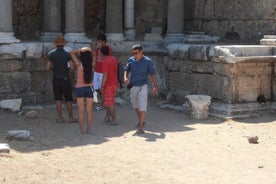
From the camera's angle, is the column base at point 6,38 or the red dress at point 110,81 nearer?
the red dress at point 110,81

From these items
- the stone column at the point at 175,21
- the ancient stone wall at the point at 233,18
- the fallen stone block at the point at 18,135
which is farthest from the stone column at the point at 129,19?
the fallen stone block at the point at 18,135

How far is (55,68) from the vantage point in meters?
10.5

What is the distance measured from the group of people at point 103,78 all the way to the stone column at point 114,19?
3.37 m

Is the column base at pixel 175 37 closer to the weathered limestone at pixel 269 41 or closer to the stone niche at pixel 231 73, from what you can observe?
the stone niche at pixel 231 73

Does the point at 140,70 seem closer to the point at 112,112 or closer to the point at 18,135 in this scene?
the point at 112,112

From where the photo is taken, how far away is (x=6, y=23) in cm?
1234

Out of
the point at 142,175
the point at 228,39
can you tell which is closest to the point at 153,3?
the point at 228,39

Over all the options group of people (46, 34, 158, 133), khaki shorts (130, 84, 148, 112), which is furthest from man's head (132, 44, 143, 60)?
khaki shorts (130, 84, 148, 112)

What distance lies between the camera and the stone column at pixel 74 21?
13.3 meters

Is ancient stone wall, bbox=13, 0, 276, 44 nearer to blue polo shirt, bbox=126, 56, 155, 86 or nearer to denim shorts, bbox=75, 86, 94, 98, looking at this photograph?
blue polo shirt, bbox=126, 56, 155, 86

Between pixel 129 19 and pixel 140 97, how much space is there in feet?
18.8

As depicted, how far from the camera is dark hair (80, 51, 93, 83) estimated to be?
953cm

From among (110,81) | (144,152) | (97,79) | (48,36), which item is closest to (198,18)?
(48,36)

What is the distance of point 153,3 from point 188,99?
5754mm
